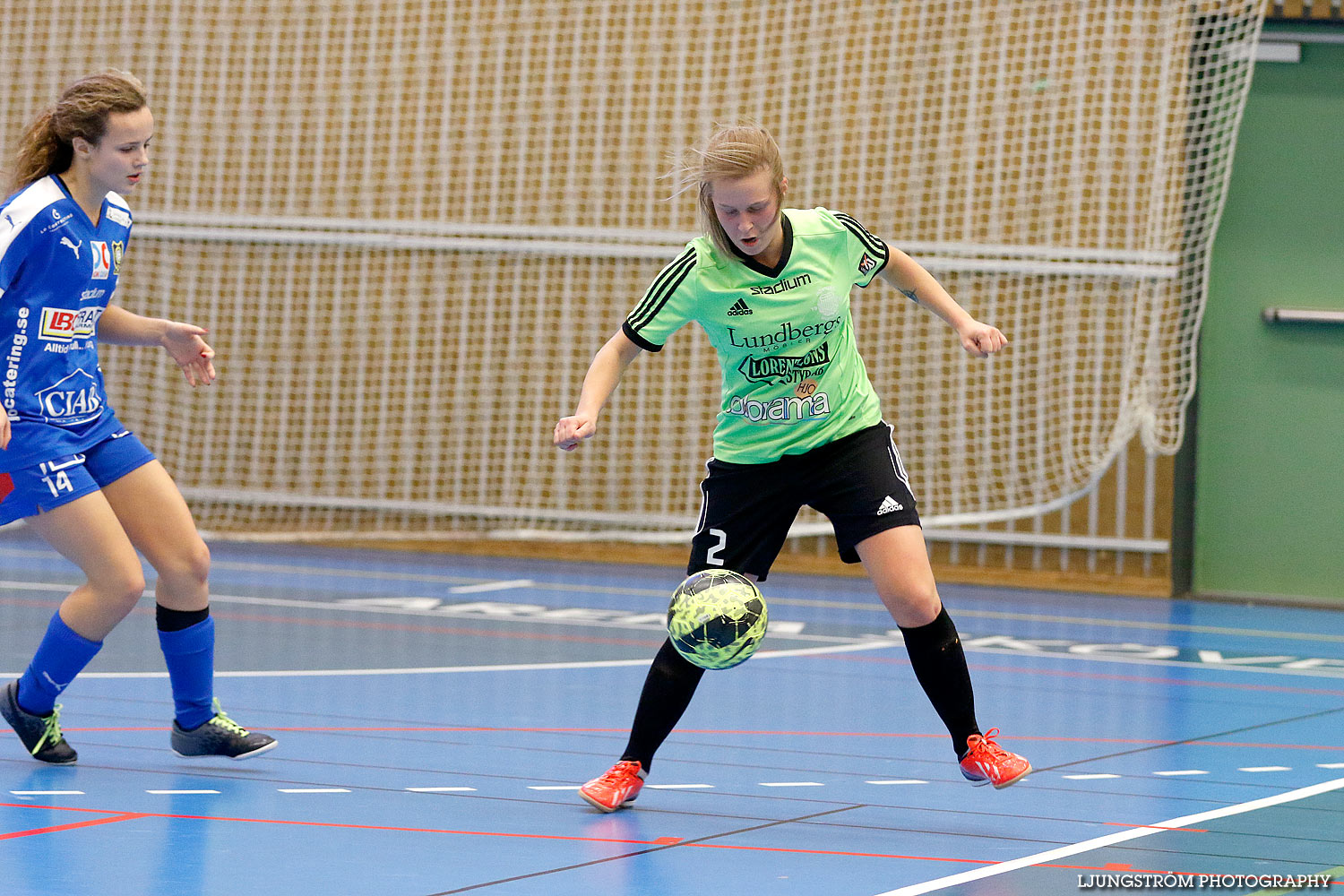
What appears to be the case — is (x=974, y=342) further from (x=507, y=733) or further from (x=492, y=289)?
(x=492, y=289)

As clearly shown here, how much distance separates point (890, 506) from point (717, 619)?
521mm

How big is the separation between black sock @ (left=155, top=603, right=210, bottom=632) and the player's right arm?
1.24m

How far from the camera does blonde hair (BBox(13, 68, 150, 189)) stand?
464cm

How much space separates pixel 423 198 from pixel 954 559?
4.12 metres

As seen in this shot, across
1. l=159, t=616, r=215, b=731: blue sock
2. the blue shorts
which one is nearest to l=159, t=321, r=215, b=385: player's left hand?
the blue shorts

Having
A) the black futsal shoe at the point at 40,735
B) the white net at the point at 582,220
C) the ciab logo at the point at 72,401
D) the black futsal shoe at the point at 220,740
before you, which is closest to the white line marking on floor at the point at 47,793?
the black futsal shoe at the point at 40,735

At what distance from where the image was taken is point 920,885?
3.61 m

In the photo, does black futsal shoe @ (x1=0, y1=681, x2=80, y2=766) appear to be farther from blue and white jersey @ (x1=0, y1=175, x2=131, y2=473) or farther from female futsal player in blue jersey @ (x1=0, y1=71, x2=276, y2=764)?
blue and white jersey @ (x1=0, y1=175, x2=131, y2=473)

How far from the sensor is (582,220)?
11.5 meters

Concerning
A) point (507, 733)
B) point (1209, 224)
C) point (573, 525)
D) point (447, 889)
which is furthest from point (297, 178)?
point (447, 889)

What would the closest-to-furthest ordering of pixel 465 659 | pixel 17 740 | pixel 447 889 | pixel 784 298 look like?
pixel 447 889
pixel 784 298
pixel 17 740
pixel 465 659

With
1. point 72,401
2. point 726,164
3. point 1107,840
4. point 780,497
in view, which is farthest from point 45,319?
point 1107,840

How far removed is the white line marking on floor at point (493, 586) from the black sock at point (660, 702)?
5.27m

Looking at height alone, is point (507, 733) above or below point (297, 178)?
below
